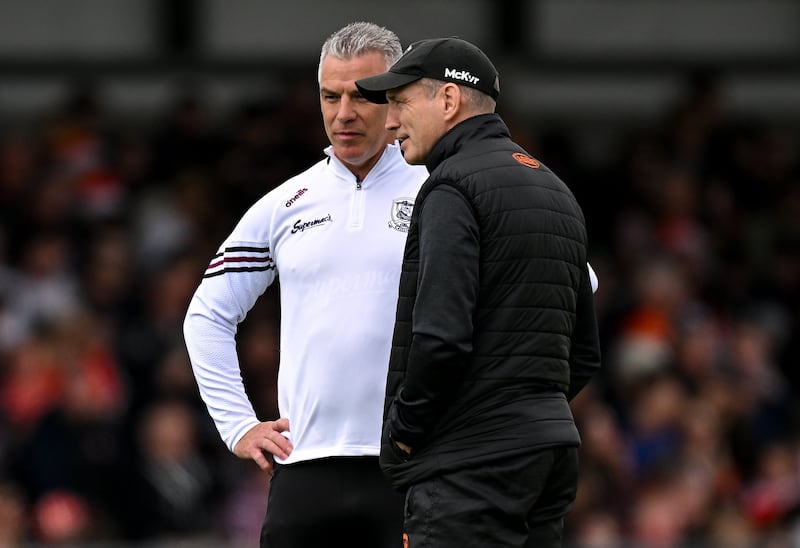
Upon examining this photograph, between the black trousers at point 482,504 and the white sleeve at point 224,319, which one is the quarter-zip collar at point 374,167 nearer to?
the white sleeve at point 224,319

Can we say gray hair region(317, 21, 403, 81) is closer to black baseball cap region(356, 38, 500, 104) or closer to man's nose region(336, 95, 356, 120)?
man's nose region(336, 95, 356, 120)

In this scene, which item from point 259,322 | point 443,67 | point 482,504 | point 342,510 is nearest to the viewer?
point 482,504

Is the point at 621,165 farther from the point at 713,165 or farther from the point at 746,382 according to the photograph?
the point at 746,382

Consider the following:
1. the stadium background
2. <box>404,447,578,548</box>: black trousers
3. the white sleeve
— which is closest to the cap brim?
the white sleeve

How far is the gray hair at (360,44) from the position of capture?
14.8 ft

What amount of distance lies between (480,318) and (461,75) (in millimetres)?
609

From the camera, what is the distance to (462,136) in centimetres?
407

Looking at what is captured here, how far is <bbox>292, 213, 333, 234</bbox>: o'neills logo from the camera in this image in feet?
14.9

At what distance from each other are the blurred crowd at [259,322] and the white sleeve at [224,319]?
3870 millimetres

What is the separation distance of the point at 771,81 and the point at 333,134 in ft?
33.0

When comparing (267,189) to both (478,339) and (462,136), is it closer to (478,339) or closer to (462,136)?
(462,136)

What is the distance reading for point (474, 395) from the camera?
3.94 m

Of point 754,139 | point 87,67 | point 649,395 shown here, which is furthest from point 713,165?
point 87,67

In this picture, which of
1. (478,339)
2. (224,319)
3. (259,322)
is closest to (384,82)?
(478,339)
